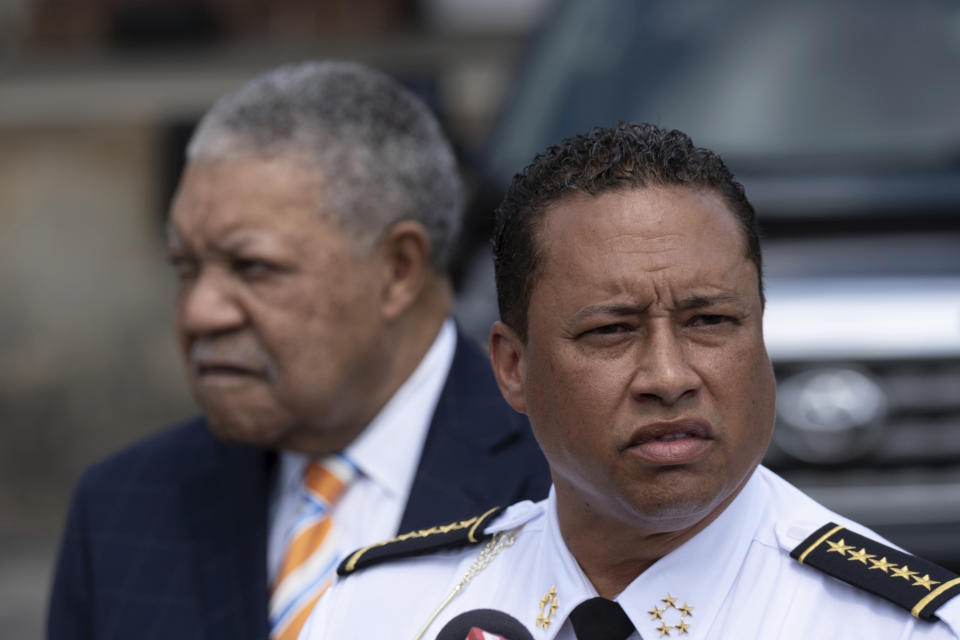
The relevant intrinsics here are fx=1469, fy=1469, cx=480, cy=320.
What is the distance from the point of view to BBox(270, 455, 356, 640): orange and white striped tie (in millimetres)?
2467

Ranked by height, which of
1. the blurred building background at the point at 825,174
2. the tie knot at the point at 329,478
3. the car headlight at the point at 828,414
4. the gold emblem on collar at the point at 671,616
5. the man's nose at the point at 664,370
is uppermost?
the blurred building background at the point at 825,174

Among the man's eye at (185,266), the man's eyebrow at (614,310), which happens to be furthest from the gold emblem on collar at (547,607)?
the man's eye at (185,266)

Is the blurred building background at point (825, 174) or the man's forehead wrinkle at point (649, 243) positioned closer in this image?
the man's forehead wrinkle at point (649, 243)

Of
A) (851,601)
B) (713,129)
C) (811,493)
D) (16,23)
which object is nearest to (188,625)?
(851,601)

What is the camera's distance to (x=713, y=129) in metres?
4.31

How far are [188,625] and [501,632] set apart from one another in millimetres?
998

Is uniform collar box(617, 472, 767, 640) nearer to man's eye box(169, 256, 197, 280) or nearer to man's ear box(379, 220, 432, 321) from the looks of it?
man's ear box(379, 220, 432, 321)

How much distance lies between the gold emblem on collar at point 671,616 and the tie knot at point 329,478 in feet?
3.37

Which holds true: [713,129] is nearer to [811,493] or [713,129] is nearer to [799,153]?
[799,153]

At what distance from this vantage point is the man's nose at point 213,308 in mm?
2547

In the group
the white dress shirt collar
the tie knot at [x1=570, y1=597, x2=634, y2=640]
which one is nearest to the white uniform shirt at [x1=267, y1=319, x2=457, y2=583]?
the white dress shirt collar

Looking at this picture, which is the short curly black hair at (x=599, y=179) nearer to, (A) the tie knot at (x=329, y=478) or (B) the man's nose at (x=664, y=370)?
(B) the man's nose at (x=664, y=370)

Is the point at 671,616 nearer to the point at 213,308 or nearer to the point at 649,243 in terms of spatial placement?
the point at 649,243

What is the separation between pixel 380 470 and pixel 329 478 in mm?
94
